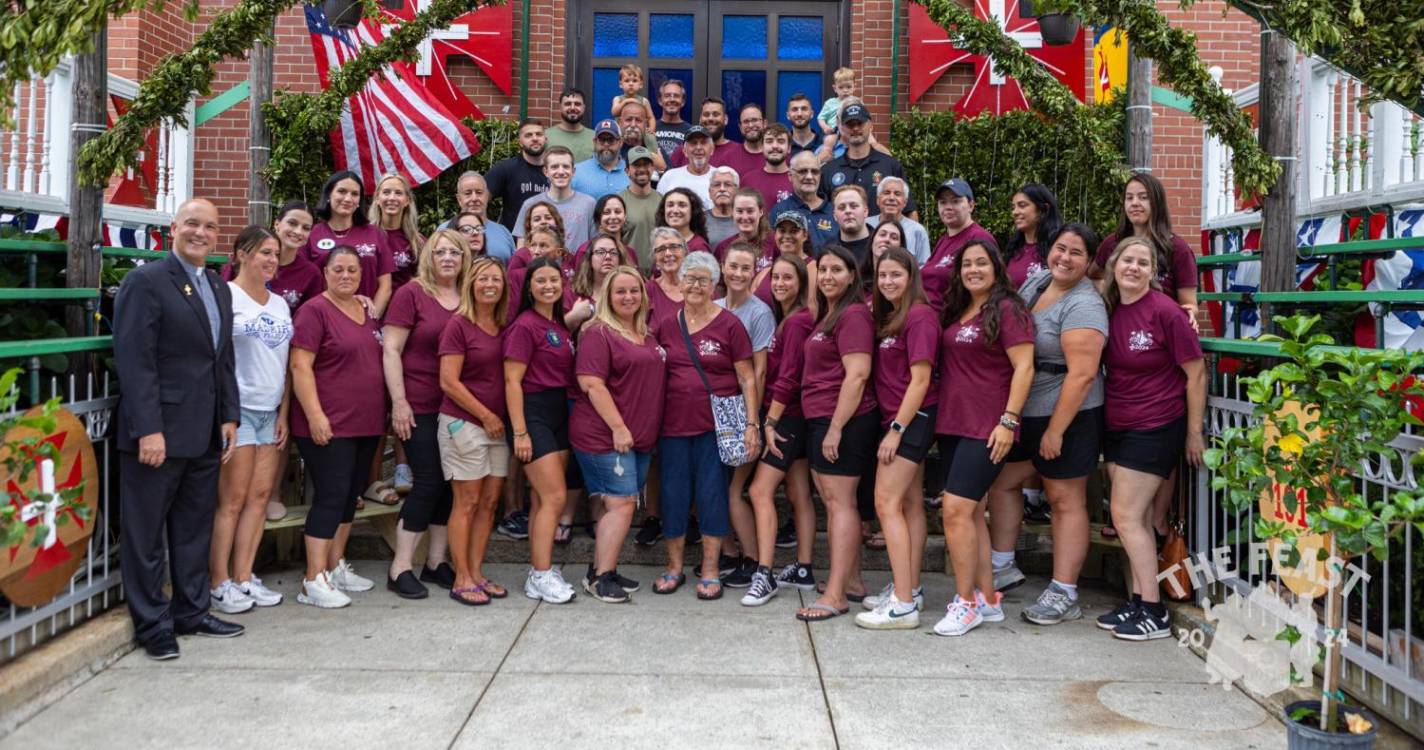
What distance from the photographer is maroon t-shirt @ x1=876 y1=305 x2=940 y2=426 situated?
16.7 ft

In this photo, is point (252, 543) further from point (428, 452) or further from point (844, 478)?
point (844, 478)

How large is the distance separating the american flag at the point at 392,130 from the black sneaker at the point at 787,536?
4.44m

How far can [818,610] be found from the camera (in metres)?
5.30

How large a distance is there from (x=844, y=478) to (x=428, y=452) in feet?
6.65

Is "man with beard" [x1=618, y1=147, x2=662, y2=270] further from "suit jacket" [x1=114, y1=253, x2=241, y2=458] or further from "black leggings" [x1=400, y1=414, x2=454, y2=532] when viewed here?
"suit jacket" [x1=114, y1=253, x2=241, y2=458]

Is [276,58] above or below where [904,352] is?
above

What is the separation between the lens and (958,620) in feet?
16.7

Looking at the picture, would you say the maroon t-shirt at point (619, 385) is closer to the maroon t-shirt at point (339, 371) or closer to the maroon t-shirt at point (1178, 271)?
the maroon t-shirt at point (339, 371)

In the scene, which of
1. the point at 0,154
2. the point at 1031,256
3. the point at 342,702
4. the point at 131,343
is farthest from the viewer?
the point at 0,154

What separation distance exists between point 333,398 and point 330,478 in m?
0.39

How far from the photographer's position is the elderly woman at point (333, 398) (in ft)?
17.3

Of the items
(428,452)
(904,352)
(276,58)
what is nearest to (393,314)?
(428,452)

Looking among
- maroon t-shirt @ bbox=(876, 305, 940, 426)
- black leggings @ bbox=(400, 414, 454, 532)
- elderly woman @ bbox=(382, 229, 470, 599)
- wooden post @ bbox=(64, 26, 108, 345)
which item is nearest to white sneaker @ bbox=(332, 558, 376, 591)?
elderly woman @ bbox=(382, 229, 470, 599)

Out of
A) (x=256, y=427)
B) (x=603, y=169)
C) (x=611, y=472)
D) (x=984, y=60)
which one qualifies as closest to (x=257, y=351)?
(x=256, y=427)
